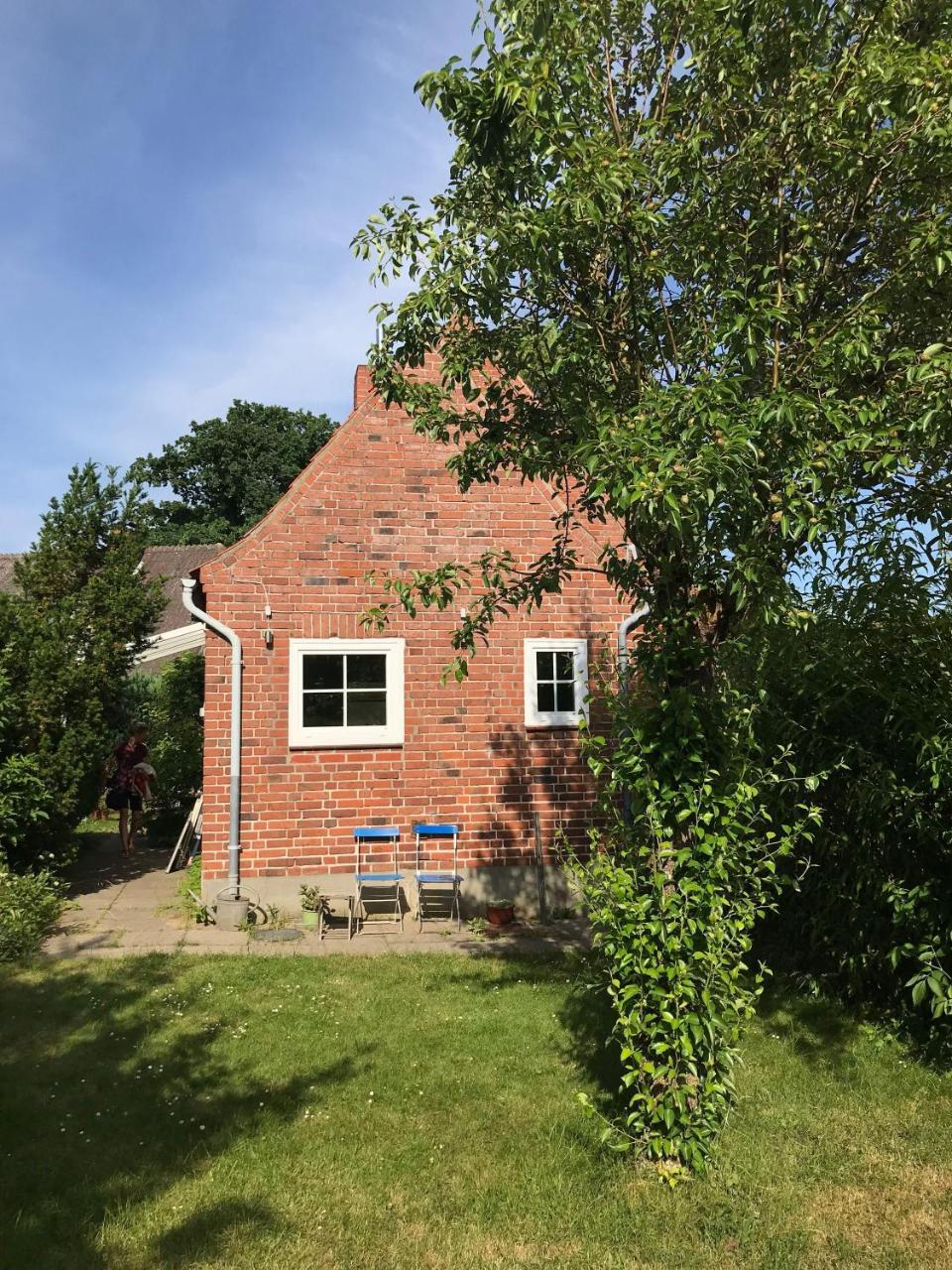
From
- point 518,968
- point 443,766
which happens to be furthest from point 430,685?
point 518,968

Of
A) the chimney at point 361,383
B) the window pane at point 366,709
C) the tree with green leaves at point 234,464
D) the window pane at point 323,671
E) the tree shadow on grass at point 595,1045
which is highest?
the tree with green leaves at point 234,464

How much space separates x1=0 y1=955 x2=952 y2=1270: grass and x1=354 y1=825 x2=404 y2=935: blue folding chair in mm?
2409

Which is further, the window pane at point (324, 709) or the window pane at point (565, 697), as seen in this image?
the window pane at point (565, 697)

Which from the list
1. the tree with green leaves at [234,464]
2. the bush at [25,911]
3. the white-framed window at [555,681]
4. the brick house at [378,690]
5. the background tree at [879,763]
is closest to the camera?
the background tree at [879,763]

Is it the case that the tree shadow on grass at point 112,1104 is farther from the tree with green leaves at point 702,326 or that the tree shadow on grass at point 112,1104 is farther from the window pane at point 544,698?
the window pane at point 544,698

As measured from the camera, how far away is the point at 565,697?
9586mm

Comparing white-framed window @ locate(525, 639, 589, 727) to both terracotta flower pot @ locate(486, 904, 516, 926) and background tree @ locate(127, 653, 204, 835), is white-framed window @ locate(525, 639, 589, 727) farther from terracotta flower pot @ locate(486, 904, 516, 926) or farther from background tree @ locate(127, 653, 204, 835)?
background tree @ locate(127, 653, 204, 835)

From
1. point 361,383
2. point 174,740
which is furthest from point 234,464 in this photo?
point 361,383

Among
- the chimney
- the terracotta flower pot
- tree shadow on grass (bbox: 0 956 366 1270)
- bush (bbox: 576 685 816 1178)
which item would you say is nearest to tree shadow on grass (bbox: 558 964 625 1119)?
bush (bbox: 576 685 816 1178)

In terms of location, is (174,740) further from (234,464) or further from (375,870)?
(234,464)

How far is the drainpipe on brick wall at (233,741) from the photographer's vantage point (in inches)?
333

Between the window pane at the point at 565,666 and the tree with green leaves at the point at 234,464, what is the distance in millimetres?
31676

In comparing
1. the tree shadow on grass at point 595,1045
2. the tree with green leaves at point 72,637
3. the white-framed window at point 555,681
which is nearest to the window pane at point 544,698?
the white-framed window at point 555,681

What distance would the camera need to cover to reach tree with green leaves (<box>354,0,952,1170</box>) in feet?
11.3
